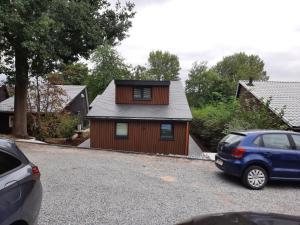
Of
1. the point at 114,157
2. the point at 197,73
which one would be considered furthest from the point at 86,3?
the point at 197,73

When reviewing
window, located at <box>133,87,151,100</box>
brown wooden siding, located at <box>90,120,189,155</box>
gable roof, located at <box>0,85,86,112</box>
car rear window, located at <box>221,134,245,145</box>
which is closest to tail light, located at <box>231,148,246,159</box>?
car rear window, located at <box>221,134,245,145</box>

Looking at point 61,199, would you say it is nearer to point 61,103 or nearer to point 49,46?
point 49,46

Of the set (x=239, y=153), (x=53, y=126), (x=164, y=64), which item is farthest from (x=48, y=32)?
(x=164, y=64)

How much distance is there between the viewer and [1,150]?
178 inches

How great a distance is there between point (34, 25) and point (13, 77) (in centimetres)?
668

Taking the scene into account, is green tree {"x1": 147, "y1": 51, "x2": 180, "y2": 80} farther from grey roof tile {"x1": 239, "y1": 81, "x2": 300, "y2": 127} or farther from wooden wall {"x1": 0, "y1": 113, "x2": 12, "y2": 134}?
grey roof tile {"x1": 239, "y1": 81, "x2": 300, "y2": 127}

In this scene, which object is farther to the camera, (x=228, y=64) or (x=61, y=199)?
(x=228, y=64)

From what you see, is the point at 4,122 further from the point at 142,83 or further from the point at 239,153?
the point at 239,153

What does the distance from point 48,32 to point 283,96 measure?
15215mm

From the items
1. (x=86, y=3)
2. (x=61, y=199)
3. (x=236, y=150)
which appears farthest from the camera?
(x=86, y=3)

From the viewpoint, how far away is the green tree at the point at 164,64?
82.8 meters

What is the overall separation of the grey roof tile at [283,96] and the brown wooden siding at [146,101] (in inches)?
239

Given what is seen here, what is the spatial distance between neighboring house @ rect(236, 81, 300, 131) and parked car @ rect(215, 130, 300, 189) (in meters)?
9.10

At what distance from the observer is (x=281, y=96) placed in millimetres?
24016
